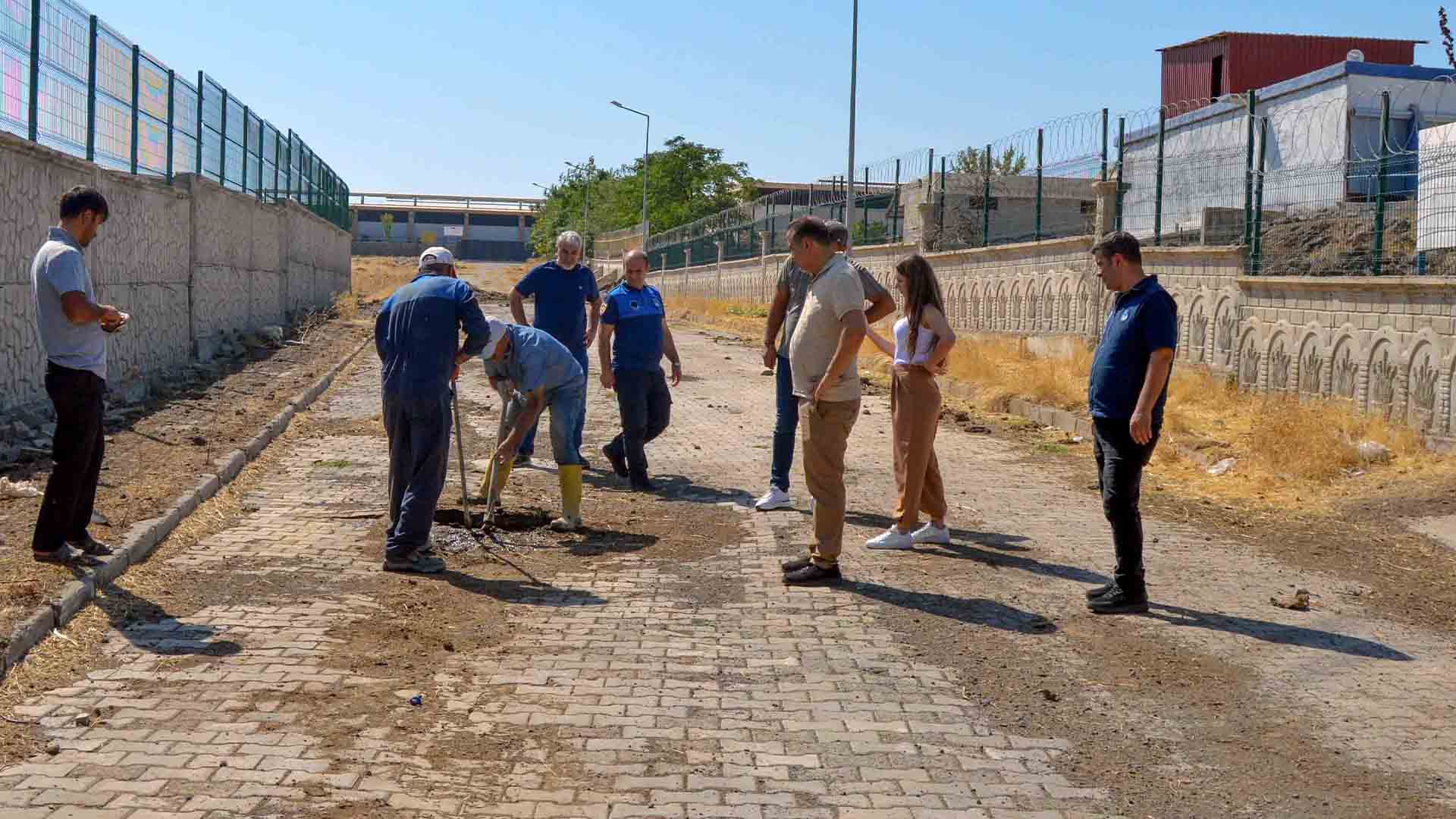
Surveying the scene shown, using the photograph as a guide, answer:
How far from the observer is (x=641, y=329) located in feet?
35.4

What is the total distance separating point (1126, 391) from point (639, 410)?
15.1ft

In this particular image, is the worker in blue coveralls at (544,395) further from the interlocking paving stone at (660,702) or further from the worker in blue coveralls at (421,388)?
the worker in blue coveralls at (421,388)

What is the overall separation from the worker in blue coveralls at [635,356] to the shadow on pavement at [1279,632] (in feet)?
15.2

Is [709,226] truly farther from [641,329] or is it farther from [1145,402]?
[1145,402]

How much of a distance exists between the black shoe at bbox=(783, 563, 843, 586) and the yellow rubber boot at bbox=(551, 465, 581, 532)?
1.89 meters

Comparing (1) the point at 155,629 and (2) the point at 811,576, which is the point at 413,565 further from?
(2) the point at 811,576

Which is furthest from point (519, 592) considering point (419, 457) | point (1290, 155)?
point (1290, 155)

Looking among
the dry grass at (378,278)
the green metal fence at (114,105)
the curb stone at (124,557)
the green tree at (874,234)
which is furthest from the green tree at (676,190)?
the curb stone at (124,557)

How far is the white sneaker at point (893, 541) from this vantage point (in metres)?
8.67

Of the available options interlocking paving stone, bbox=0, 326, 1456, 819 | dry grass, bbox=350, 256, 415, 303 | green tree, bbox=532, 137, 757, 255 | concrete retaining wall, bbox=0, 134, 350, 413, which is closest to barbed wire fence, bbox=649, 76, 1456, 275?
interlocking paving stone, bbox=0, 326, 1456, 819

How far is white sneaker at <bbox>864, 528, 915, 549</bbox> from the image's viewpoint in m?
8.67

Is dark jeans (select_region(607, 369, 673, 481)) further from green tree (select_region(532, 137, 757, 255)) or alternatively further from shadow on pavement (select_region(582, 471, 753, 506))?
green tree (select_region(532, 137, 757, 255))

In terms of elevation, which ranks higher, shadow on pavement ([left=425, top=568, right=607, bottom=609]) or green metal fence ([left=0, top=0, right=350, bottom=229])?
green metal fence ([left=0, top=0, right=350, bottom=229])

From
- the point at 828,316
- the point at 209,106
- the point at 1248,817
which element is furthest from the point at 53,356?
the point at 209,106
